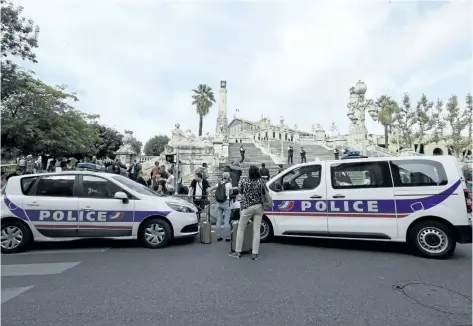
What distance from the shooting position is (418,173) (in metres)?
5.73

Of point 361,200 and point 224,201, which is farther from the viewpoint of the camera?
point 224,201

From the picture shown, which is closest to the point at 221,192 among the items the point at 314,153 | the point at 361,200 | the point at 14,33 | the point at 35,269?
the point at 361,200

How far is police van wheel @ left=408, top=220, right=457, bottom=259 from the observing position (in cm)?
541

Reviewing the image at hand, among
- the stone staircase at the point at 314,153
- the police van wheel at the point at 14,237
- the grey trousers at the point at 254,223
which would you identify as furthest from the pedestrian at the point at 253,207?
the stone staircase at the point at 314,153

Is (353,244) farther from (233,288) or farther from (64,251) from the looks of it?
(64,251)

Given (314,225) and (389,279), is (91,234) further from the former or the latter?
(389,279)

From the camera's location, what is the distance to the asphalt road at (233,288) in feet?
10.7

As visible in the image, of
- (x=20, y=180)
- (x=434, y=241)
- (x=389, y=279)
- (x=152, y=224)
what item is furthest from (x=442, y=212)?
(x=20, y=180)

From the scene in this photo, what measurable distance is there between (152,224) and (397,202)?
16.4ft

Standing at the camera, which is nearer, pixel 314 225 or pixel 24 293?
pixel 24 293

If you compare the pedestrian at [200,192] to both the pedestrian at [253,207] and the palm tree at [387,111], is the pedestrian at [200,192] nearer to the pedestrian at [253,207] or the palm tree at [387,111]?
the pedestrian at [253,207]

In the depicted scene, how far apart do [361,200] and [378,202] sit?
1.02ft

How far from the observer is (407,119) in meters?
37.3

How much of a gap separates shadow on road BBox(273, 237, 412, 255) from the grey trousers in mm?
1509
